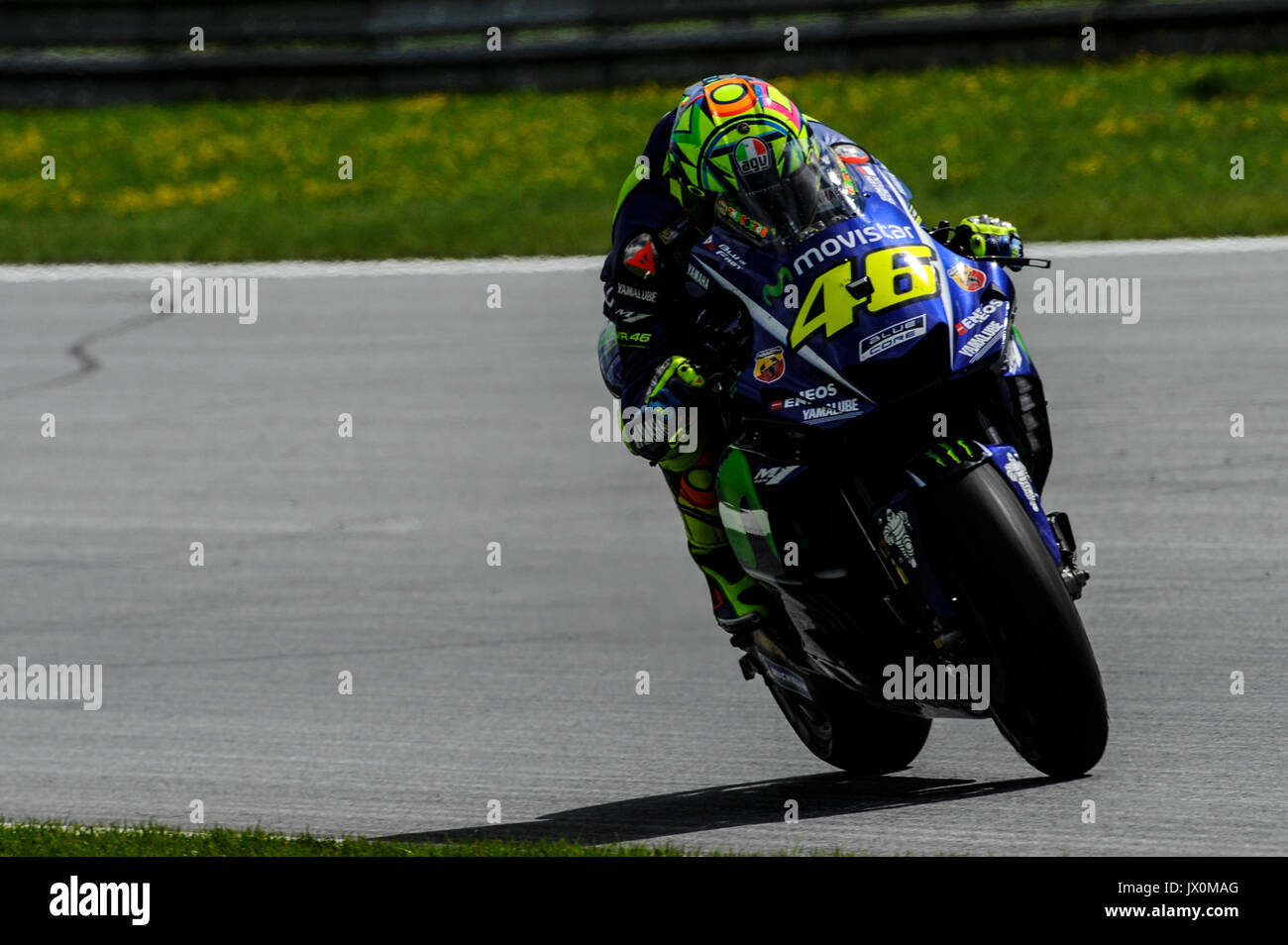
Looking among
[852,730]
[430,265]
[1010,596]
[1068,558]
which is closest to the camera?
[1010,596]

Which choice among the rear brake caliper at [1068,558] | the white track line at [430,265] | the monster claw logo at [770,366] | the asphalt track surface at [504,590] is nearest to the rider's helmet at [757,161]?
the monster claw logo at [770,366]

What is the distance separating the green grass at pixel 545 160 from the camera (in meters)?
16.8

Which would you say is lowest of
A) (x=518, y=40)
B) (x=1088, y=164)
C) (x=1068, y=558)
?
(x=1068, y=558)

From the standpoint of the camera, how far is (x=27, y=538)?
10.2 m

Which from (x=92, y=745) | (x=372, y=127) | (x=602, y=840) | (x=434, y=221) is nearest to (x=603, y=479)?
(x=92, y=745)

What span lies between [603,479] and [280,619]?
2503mm

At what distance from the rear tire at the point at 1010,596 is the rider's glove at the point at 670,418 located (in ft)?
2.27

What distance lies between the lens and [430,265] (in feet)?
54.2

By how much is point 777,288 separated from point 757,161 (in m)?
0.31

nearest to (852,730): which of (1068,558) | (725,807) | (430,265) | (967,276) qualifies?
(725,807)

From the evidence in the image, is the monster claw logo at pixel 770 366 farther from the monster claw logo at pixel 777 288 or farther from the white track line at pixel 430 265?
the white track line at pixel 430 265

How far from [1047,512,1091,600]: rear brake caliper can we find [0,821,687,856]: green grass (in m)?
1.18

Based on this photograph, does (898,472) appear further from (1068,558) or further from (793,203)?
(793,203)
